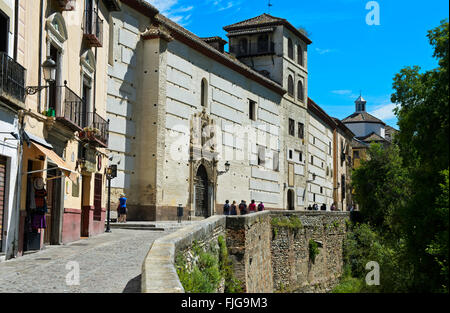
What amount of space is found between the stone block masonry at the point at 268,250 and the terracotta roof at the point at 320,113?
16.3 m

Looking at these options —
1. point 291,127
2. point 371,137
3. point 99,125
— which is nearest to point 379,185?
point 291,127

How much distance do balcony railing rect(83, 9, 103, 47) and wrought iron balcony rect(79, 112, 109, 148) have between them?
2.24 metres

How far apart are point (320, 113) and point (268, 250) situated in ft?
102

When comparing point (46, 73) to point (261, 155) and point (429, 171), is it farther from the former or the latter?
point (261, 155)

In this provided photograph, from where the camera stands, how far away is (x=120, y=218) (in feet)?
82.6

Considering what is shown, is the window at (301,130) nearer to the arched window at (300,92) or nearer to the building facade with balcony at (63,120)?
the arched window at (300,92)

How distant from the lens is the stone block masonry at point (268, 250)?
7.84 meters

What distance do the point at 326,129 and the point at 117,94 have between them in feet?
103

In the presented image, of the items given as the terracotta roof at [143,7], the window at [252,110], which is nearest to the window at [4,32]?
the terracotta roof at [143,7]

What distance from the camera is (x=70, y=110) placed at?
16.1 metres

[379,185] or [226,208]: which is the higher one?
[379,185]

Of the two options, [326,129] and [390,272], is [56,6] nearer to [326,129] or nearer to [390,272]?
[390,272]

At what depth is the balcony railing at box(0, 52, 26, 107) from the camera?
12.1 m
